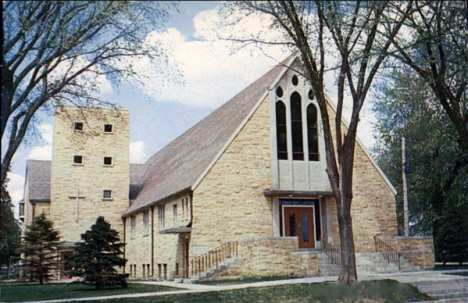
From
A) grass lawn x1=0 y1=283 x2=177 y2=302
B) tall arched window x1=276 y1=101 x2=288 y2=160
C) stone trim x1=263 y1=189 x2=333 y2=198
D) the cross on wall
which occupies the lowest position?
grass lawn x1=0 y1=283 x2=177 y2=302

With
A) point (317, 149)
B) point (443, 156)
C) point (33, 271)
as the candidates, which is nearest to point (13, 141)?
point (317, 149)

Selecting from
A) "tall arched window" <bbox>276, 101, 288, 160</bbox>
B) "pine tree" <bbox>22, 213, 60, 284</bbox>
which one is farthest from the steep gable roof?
"pine tree" <bbox>22, 213, 60, 284</bbox>

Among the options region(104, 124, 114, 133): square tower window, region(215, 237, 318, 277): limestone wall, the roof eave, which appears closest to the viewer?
region(215, 237, 318, 277): limestone wall

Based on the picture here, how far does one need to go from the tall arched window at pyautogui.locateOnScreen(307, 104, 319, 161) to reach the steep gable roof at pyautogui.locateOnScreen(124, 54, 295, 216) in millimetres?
2608

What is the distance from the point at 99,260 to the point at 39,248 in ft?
36.6

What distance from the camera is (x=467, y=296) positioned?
59.2ft

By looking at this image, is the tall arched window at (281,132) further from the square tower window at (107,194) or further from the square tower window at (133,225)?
the square tower window at (107,194)

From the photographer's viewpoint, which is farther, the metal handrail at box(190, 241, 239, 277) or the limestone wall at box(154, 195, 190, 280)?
the limestone wall at box(154, 195, 190, 280)

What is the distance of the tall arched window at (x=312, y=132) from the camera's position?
2873 centimetres

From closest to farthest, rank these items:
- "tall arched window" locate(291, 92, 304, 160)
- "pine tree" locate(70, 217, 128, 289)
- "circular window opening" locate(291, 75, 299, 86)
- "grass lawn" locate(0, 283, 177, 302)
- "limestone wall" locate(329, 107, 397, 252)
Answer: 1. "grass lawn" locate(0, 283, 177, 302)
2. "pine tree" locate(70, 217, 128, 289)
3. "tall arched window" locate(291, 92, 304, 160)
4. "circular window opening" locate(291, 75, 299, 86)
5. "limestone wall" locate(329, 107, 397, 252)

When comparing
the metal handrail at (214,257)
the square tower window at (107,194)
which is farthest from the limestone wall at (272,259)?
the square tower window at (107,194)

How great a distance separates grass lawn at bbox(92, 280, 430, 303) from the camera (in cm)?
1625

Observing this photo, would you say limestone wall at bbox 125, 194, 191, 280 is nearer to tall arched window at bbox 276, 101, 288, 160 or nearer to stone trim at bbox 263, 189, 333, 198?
stone trim at bbox 263, 189, 333, 198

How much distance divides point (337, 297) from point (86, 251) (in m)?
11.0
